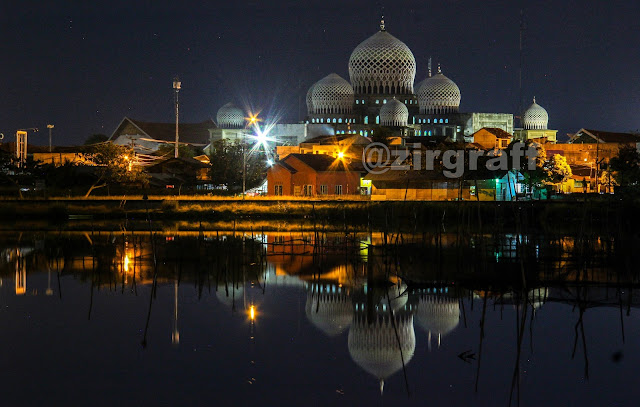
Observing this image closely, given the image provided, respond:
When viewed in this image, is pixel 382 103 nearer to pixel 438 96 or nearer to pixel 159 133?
pixel 438 96

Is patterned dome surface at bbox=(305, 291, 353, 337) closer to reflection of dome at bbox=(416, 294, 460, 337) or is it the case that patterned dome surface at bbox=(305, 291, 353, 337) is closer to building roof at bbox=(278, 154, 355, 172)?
reflection of dome at bbox=(416, 294, 460, 337)

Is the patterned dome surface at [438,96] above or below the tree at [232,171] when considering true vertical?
above

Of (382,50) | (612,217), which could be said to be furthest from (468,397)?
(382,50)

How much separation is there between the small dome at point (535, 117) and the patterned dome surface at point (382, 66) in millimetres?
11150

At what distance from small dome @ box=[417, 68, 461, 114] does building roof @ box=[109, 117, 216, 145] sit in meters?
24.4

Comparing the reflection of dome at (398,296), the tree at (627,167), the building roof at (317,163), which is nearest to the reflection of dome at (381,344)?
the reflection of dome at (398,296)

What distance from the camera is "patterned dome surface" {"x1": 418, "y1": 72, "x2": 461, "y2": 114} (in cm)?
7375

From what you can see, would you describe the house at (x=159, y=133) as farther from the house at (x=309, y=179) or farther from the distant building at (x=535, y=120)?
the house at (x=309, y=179)

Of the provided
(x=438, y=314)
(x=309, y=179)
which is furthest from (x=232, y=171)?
(x=438, y=314)

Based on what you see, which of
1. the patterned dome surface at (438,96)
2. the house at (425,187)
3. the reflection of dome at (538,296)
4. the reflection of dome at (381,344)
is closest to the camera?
the reflection of dome at (381,344)

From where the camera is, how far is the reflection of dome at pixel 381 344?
1225cm

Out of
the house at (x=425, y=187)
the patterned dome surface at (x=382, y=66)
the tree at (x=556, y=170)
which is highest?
the patterned dome surface at (x=382, y=66)

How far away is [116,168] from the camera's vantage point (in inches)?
1809

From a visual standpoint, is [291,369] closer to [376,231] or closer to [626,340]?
[626,340]
